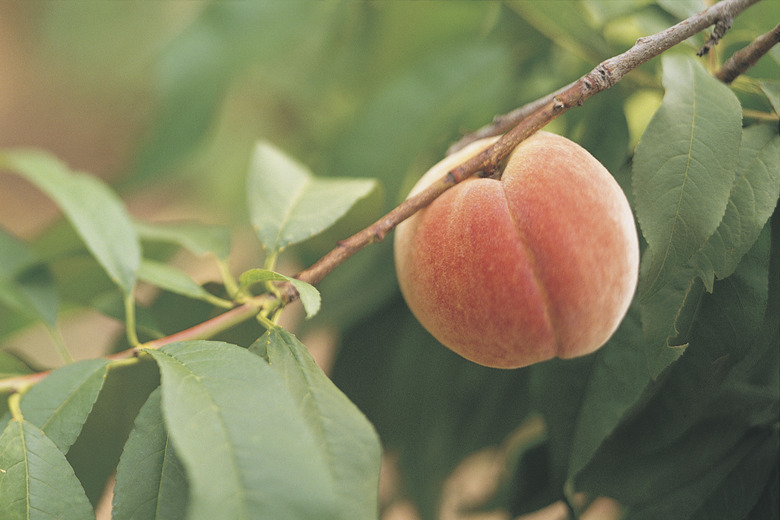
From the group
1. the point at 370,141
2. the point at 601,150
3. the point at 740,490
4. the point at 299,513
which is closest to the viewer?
the point at 299,513

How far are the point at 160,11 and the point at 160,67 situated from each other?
440 millimetres

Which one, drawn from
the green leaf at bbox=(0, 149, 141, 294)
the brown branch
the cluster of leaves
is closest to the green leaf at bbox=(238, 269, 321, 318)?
the cluster of leaves

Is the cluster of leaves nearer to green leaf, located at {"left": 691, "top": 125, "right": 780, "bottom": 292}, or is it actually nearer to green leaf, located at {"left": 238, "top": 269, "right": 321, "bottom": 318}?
green leaf, located at {"left": 238, "top": 269, "right": 321, "bottom": 318}

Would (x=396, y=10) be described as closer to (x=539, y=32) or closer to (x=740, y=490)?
(x=539, y=32)

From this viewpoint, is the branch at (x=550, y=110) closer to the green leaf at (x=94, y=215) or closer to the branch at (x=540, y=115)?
the branch at (x=540, y=115)

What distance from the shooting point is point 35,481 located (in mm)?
293

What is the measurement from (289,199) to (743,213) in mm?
273

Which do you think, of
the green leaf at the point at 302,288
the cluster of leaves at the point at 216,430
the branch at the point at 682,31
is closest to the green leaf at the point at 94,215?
the cluster of leaves at the point at 216,430

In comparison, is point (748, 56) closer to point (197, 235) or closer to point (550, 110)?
point (550, 110)

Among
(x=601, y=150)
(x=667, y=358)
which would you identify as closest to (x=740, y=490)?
(x=667, y=358)

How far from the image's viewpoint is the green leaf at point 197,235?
45 cm

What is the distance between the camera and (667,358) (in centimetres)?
29

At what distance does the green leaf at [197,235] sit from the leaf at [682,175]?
11.4 inches

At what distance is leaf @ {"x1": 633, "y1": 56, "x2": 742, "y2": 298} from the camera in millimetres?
271
